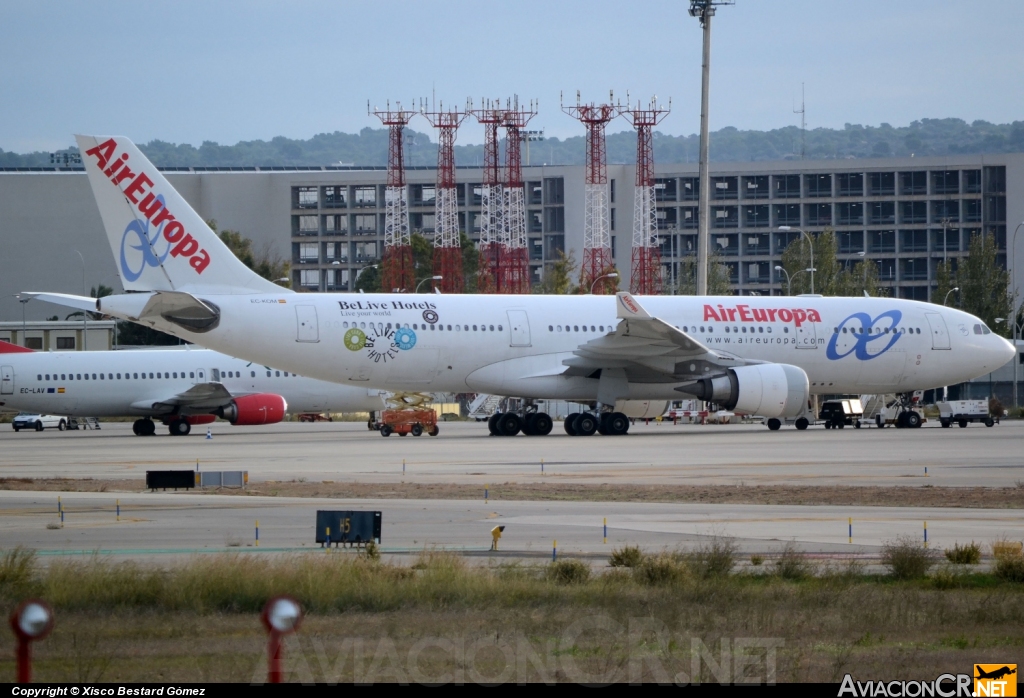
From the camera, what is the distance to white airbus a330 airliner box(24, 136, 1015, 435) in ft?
100

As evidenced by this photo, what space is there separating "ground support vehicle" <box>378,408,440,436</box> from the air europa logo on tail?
1011 centimetres

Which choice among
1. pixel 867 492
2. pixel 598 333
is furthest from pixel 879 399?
pixel 867 492

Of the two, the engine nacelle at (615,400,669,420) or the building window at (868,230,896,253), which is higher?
the building window at (868,230,896,253)

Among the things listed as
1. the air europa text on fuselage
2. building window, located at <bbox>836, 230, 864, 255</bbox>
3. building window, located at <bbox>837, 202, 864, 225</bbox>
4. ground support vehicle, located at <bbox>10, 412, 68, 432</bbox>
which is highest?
building window, located at <bbox>837, 202, 864, 225</bbox>

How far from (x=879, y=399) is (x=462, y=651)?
3829 centimetres

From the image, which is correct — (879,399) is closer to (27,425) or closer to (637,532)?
(637,532)

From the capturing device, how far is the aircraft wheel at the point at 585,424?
1339 inches

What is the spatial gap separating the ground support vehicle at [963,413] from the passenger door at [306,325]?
21.4m

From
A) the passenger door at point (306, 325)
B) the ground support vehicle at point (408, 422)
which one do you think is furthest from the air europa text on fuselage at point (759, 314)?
the passenger door at point (306, 325)

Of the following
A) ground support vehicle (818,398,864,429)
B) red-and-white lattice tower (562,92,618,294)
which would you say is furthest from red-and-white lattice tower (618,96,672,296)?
ground support vehicle (818,398,864,429)

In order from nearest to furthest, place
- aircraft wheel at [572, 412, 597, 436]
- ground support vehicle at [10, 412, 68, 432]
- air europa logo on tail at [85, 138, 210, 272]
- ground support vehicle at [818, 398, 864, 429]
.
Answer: air europa logo on tail at [85, 138, 210, 272]
aircraft wheel at [572, 412, 597, 436]
ground support vehicle at [818, 398, 864, 429]
ground support vehicle at [10, 412, 68, 432]

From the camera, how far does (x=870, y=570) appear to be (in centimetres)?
1163

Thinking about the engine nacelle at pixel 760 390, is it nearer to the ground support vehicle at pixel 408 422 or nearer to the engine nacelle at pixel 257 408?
the ground support vehicle at pixel 408 422

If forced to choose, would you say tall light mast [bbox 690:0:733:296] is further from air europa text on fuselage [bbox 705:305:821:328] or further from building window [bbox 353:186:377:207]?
building window [bbox 353:186:377:207]
